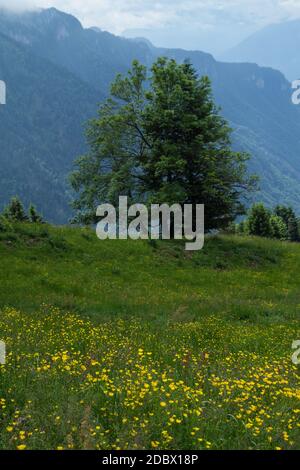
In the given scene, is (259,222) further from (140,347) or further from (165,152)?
(140,347)

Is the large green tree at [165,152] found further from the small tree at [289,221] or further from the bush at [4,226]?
the small tree at [289,221]

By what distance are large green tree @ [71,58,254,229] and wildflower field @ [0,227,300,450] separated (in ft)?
18.3

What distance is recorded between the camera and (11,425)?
6.49m

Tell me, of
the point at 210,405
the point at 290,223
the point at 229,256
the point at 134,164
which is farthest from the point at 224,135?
the point at 290,223

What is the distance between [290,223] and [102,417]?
306 feet

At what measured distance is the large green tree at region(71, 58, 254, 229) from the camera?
3145 centimetres

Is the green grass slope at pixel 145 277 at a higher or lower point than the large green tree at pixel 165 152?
lower

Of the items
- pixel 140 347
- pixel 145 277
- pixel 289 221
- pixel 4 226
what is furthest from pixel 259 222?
pixel 140 347

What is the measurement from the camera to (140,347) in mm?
11625

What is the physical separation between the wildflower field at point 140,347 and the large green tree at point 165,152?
5573 millimetres

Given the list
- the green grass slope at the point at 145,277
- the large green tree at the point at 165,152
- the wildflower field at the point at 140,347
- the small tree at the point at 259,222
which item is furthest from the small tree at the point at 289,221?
the wildflower field at the point at 140,347

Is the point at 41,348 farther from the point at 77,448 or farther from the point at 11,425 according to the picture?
the point at 77,448

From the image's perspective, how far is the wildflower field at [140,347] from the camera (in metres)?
6.54

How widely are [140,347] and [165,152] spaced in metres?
21.6
